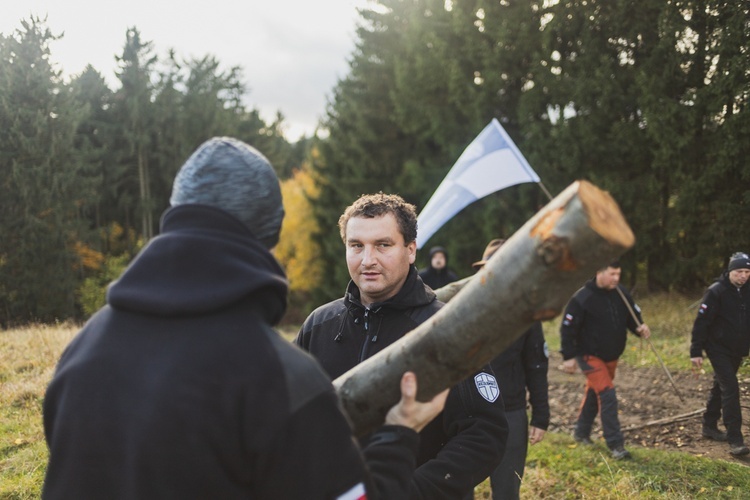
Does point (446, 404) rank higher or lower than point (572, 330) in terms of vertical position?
higher

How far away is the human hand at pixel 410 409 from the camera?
1.63 metres

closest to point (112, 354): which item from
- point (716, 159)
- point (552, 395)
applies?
point (552, 395)

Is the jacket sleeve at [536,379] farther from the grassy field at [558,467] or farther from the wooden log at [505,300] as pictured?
the wooden log at [505,300]

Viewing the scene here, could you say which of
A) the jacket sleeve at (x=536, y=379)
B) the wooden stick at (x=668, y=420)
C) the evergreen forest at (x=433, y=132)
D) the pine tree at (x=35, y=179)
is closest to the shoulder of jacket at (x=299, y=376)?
the jacket sleeve at (x=536, y=379)

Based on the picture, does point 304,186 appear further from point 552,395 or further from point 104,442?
point 104,442

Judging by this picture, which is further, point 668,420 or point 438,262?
point 438,262

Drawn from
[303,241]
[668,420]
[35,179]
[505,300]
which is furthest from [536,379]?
[35,179]

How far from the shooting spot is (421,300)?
263cm

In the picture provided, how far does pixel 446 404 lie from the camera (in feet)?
8.00

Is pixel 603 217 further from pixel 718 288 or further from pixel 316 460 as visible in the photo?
pixel 718 288

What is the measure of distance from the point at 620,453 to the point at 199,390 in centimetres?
637

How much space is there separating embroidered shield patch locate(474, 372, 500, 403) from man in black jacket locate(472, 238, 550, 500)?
70.0 inches

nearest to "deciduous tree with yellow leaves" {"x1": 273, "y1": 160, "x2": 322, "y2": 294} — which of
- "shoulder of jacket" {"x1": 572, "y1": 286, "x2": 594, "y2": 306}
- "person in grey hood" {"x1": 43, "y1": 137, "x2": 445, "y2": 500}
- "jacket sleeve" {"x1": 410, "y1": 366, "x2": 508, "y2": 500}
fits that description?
"shoulder of jacket" {"x1": 572, "y1": 286, "x2": 594, "y2": 306}

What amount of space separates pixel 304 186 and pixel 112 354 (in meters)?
29.8
